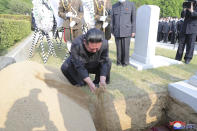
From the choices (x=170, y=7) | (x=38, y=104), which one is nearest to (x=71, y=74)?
(x=38, y=104)

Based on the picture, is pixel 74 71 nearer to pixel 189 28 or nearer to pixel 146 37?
pixel 146 37

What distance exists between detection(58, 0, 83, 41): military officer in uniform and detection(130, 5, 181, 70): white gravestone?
1.54 metres

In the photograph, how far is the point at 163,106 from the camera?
2672mm

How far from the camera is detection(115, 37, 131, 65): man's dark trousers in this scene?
384cm

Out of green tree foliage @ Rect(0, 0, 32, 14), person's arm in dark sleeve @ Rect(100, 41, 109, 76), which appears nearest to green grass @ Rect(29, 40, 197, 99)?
person's arm in dark sleeve @ Rect(100, 41, 109, 76)

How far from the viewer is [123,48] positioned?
3.88m

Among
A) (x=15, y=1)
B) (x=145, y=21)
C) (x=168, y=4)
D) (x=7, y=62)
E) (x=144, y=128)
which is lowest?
(x=144, y=128)

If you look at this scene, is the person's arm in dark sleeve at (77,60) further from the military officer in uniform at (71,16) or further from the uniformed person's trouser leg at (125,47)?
the uniformed person's trouser leg at (125,47)

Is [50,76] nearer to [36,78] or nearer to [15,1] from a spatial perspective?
[36,78]

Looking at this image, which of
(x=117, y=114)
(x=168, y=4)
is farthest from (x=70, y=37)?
(x=168, y=4)

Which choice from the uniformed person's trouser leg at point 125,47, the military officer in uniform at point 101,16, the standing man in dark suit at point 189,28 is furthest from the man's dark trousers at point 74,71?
the standing man in dark suit at point 189,28

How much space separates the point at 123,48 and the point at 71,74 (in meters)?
1.77

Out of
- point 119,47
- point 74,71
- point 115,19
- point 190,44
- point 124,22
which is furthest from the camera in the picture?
point 190,44

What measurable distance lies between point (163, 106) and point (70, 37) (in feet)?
8.47
